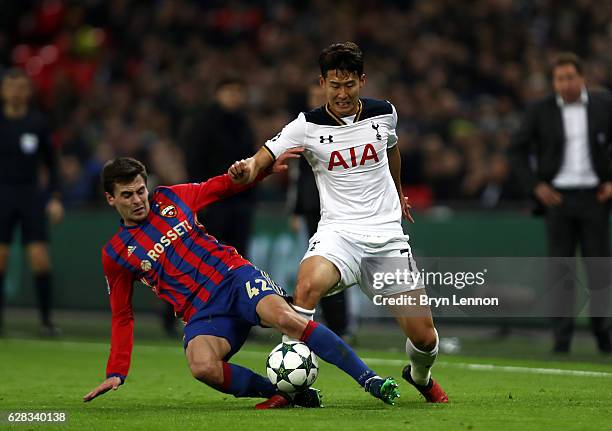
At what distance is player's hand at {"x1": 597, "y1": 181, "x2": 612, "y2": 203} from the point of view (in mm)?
10148

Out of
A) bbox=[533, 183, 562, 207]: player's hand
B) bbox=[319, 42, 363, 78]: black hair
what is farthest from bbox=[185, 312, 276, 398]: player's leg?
bbox=[533, 183, 562, 207]: player's hand

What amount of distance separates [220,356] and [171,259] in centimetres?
64

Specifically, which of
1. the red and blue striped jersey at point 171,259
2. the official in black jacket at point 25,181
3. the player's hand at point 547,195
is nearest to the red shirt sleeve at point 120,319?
the red and blue striped jersey at point 171,259

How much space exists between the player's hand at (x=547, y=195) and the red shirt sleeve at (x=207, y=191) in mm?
3801

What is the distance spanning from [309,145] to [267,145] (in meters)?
0.24

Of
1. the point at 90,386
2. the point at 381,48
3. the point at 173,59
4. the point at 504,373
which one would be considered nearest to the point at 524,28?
the point at 381,48

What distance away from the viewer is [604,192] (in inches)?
400

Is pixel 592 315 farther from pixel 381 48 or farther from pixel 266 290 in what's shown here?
pixel 381 48

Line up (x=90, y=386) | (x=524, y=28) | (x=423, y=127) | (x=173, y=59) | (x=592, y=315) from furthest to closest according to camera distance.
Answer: (x=173, y=59), (x=524, y=28), (x=423, y=127), (x=592, y=315), (x=90, y=386)

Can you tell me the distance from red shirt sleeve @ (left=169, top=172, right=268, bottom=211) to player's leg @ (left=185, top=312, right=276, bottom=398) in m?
0.66

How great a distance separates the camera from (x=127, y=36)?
69.4 ft

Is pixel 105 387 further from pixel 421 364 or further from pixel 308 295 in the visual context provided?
pixel 421 364

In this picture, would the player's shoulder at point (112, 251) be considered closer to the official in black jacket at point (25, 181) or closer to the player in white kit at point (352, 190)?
the player in white kit at point (352, 190)

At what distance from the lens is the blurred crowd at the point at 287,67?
14.9m
